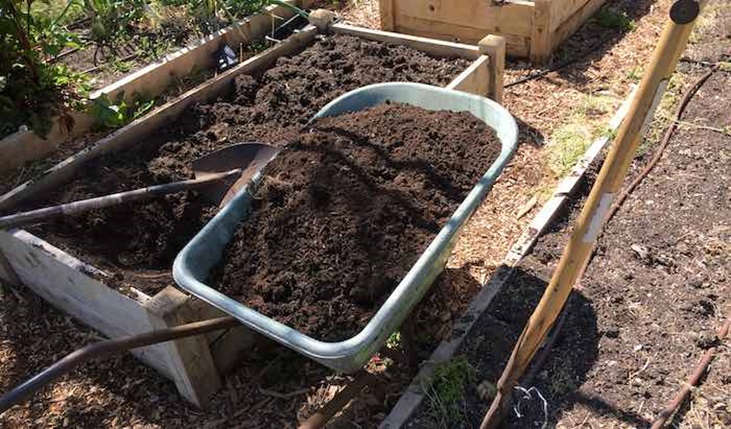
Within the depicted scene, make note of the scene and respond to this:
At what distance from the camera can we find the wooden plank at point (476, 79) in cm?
387

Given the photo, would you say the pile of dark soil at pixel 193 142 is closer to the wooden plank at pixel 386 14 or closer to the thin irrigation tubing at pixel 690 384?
the wooden plank at pixel 386 14

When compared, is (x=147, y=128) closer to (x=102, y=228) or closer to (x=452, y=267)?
(x=102, y=228)

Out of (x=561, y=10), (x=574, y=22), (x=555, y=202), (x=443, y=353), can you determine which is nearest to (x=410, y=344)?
(x=443, y=353)

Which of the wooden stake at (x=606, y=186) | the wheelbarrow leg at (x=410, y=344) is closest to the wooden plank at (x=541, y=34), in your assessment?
the wheelbarrow leg at (x=410, y=344)

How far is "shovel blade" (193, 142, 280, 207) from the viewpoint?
336cm

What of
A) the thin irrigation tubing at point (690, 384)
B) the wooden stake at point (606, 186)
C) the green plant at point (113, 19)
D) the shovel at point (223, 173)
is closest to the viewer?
the wooden stake at point (606, 186)

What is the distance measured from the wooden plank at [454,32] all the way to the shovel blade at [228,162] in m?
2.39

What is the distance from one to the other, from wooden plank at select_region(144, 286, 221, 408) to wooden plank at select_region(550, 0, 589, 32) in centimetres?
348

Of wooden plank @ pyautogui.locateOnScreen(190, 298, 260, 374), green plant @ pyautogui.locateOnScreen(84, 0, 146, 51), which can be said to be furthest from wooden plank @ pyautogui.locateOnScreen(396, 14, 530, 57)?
wooden plank @ pyautogui.locateOnScreen(190, 298, 260, 374)

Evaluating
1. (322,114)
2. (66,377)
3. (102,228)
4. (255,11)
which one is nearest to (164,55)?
(255,11)

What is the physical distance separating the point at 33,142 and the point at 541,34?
3551 mm

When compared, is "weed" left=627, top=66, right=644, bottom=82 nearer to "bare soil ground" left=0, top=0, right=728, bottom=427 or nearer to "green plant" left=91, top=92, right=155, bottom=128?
"bare soil ground" left=0, top=0, right=728, bottom=427

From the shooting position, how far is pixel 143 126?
12.8 ft

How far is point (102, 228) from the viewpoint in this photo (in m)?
3.32
